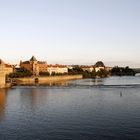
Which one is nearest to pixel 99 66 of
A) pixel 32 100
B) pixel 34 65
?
pixel 34 65

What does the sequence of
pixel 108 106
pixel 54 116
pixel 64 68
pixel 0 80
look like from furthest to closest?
pixel 64 68 → pixel 0 80 → pixel 108 106 → pixel 54 116

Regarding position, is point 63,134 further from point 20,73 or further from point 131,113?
point 20,73

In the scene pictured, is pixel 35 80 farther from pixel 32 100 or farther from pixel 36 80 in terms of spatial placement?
pixel 32 100

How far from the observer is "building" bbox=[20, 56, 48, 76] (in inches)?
4404

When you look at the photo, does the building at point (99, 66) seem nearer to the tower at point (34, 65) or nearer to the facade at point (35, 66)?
the facade at point (35, 66)

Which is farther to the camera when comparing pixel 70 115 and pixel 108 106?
pixel 108 106

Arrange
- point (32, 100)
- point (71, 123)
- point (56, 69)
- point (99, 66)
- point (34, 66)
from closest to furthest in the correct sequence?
point (71, 123) → point (32, 100) → point (34, 66) → point (56, 69) → point (99, 66)

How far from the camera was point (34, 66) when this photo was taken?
113 metres

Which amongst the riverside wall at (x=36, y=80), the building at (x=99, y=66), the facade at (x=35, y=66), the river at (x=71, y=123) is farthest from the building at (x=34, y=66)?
the river at (x=71, y=123)

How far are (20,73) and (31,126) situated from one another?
6602cm

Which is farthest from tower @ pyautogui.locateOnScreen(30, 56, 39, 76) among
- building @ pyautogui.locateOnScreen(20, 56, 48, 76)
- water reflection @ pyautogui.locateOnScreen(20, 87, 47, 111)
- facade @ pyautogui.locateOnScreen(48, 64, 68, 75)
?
water reflection @ pyautogui.locateOnScreen(20, 87, 47, 111)

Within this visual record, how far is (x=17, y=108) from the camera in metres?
31.4

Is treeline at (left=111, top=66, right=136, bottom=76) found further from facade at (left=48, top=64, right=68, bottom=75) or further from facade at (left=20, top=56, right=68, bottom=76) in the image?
facade at (left=20, top=56, right=68, bottom=76)

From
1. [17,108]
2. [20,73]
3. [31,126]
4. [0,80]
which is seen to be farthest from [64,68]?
[31,126]
